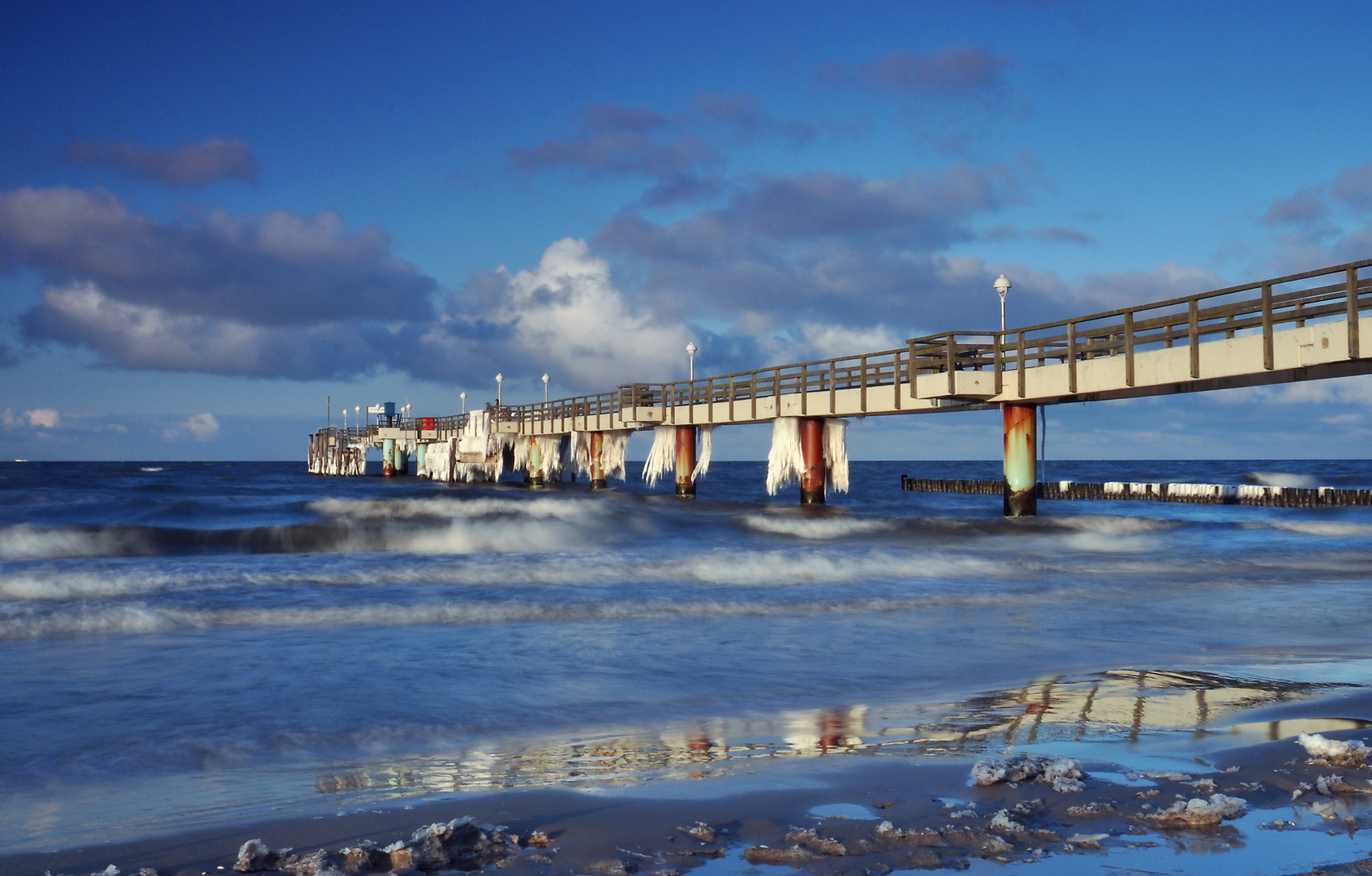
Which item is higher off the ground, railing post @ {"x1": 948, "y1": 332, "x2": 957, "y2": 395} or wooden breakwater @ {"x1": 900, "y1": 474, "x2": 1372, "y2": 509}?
railing post @ {"x1": 948, "y1": 332, "x2": 957, "y2": 395}

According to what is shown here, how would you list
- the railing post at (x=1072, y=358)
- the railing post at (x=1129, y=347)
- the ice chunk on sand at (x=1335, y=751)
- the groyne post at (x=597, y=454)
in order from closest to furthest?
1. the ice chunk on sand at (x=1335, y=751)
2. the railing post at (x=1129, y=347)
3. the railing post at (x=1072, y=358)
4. the groyne post at (x=597, y=454)

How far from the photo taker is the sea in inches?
197

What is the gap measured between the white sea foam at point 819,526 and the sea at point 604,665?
4.28 m

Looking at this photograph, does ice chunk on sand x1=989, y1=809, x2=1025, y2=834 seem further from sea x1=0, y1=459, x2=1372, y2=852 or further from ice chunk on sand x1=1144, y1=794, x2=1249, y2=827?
sea x1=0, y1=459, x2=1372, y2=852

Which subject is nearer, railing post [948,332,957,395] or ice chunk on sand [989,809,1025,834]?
ice chunk on sand [989,809,1025,834]

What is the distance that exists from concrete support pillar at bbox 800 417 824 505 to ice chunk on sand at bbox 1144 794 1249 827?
92.5 ft

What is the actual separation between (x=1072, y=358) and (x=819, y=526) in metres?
8.18

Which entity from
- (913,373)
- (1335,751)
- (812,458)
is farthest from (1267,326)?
(812,458)

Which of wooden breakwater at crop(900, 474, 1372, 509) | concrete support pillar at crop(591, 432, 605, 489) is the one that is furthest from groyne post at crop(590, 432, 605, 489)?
wooden breakwater at crop(900, 474, 1372, 509)

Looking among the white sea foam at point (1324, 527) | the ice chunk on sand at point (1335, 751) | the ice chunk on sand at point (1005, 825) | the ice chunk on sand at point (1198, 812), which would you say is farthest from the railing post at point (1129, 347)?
the ice chunk on sand at point (1005, 825)

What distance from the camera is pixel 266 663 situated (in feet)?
28.0

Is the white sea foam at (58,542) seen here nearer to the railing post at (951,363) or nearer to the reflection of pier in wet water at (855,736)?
the railing post at (951,363)

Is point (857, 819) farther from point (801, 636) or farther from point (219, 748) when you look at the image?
point (801, 636)

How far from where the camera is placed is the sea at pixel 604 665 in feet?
16.4
